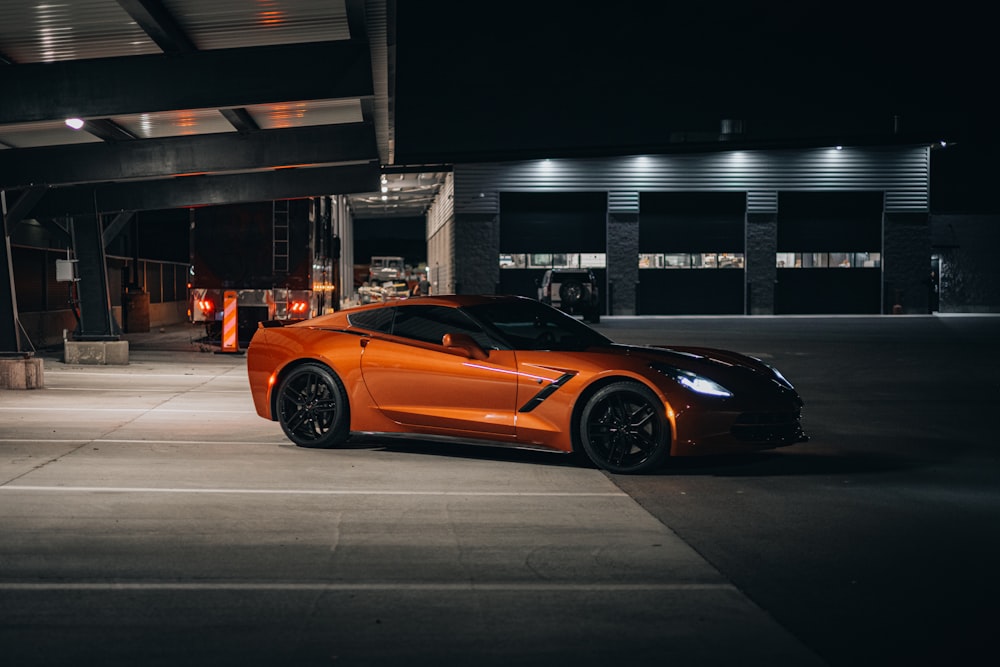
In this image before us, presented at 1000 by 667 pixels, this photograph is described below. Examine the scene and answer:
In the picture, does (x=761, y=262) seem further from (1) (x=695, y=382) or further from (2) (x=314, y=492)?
(2) (x=314, y=492)

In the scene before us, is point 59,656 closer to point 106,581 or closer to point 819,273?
point 106,581

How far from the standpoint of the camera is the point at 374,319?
32.3 ft

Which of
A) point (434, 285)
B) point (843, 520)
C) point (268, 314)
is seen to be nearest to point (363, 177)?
point (268, 314)

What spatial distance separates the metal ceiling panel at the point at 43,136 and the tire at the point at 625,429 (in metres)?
10.8

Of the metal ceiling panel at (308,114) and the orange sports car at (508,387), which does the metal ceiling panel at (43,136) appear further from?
the orange sports car at (508,387)

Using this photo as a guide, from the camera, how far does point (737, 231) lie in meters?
49.6

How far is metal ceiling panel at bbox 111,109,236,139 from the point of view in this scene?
16266 millimetres

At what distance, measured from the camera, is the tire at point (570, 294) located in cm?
3831

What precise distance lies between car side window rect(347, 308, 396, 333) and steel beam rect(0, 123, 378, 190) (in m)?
8.91

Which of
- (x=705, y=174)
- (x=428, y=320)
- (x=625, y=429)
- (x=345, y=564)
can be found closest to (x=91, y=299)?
(x=428, y=320)

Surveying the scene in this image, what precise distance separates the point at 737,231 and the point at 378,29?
124 ft

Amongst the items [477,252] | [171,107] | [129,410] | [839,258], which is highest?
[171,107]

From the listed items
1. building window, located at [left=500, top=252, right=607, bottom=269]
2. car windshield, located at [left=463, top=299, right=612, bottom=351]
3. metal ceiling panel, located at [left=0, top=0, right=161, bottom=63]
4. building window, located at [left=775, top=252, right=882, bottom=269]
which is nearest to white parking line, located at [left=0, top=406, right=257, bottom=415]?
car windshield, located at [left=463, top=299, right=612, bottom=351]

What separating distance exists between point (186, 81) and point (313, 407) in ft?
19.3
